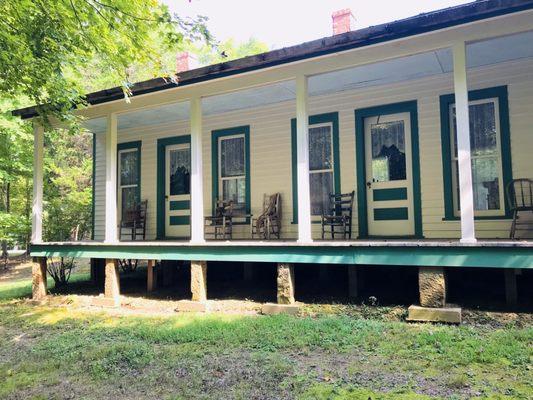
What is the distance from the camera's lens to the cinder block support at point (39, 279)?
305 inches

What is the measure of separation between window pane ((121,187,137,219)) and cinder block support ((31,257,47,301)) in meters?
2.43

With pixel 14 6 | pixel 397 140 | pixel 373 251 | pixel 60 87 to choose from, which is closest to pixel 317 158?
pixel 397 140

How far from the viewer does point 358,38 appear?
197 inches

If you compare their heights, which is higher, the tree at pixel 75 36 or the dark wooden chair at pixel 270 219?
the tree at pixel 75 36

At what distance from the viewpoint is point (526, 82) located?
19.9 ft

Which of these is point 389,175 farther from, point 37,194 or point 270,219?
point 37,194

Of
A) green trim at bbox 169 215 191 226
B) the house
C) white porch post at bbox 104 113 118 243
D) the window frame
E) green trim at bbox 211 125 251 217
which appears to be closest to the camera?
the house

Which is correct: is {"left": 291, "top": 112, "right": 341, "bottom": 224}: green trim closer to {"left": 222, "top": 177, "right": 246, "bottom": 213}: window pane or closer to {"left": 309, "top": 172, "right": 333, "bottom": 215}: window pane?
{"left": 309, "top": 172, "right": 333, "bottom": 215}: window pane

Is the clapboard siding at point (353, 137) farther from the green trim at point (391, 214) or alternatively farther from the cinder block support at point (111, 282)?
the cinder block support at point (111, 282)

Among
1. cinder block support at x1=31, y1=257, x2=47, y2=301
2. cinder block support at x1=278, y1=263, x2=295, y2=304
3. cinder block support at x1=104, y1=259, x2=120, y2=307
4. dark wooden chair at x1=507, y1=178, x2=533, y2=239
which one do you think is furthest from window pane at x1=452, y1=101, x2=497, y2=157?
cinder block support at x1=31, y1=257, x2=47, y2=301

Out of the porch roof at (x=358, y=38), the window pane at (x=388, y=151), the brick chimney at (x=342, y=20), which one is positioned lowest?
the window pane at (x=388, y=151)

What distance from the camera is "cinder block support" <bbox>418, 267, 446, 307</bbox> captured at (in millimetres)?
4812

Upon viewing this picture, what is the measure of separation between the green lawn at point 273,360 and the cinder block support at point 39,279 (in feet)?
7.84

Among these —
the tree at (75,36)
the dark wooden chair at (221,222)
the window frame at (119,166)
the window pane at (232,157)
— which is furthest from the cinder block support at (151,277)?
the tree at (75,36)
